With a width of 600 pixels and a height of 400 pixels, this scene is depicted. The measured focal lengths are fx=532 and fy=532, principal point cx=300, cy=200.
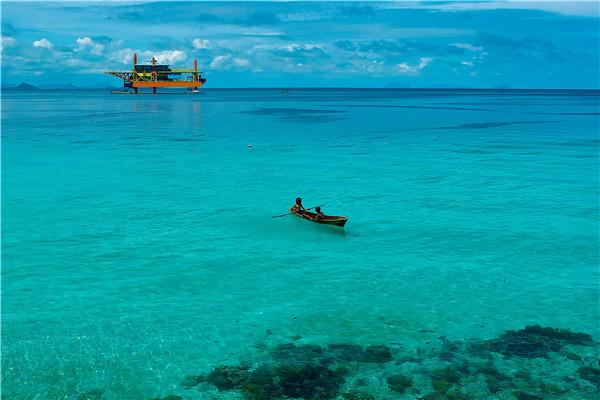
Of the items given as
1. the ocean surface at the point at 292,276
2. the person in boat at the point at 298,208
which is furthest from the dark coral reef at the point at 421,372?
the person in boat at the point at 298,208

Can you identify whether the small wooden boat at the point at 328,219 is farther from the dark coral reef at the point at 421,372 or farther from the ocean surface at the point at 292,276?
the dark coral reef at the point at 421,372

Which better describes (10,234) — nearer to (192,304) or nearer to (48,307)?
(48,307)

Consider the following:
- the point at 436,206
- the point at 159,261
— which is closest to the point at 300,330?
the point at 159,261

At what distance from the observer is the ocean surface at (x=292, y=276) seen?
52.1ft

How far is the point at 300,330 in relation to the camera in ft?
59.7

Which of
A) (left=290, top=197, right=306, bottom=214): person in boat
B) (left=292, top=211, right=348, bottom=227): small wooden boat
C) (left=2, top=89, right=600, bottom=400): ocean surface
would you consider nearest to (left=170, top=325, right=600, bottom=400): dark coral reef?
(left=2, top=89, right=600, bottom=400): ocean surface

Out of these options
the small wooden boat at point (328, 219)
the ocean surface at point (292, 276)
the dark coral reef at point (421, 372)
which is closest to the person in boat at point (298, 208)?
the small wooden boat at point (328, 219)

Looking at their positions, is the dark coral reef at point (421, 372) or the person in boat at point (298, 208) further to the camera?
the person in boat at point (298, 208)

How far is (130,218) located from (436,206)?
748 inches

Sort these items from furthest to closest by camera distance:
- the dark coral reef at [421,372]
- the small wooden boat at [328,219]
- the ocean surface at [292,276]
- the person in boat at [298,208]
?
the person in boat at [298,208] < the small wooden boat at [328,219] < the ocean surface at [292,276] < the dark coral reef at [421,372]

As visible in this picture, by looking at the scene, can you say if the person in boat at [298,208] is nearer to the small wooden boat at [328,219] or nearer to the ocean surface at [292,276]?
the small wooden boat at [328,219]

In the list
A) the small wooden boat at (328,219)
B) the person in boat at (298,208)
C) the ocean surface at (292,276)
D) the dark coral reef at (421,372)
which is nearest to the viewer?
the dark coral reef at (421,372)

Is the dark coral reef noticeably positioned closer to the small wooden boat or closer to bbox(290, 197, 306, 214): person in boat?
the small wooden boat

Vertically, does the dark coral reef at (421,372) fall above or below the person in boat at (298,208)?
below
